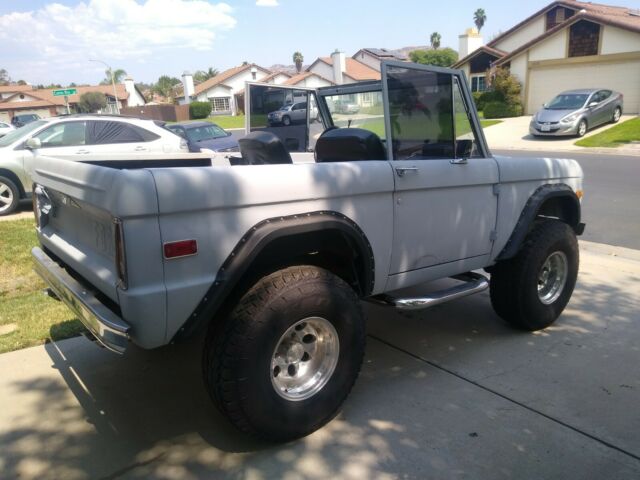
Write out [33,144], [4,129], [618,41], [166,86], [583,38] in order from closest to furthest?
[33,144], [4,129], [618,41], [583,38], [166,86]

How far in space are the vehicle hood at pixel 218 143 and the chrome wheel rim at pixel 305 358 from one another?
11.6 m

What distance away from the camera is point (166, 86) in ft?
332

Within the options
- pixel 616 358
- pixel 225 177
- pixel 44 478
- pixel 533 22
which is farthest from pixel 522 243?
pixel 533 22

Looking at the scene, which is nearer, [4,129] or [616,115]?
[4,129]

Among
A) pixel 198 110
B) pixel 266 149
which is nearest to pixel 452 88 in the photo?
pixel 266 149

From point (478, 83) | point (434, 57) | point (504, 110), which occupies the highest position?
point (434, 57)

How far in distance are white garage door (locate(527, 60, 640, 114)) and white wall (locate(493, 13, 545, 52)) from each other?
9.99 m

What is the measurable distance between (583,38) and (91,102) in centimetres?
5779

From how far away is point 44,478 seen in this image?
2.65 m

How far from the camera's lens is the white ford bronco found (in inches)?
94.5

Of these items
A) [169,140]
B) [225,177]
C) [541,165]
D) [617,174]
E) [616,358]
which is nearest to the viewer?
[225,177]

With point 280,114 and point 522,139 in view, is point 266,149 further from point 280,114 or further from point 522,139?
point 522,139

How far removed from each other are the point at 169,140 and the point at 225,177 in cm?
812

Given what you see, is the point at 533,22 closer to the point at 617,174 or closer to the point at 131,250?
the point at 617,174
